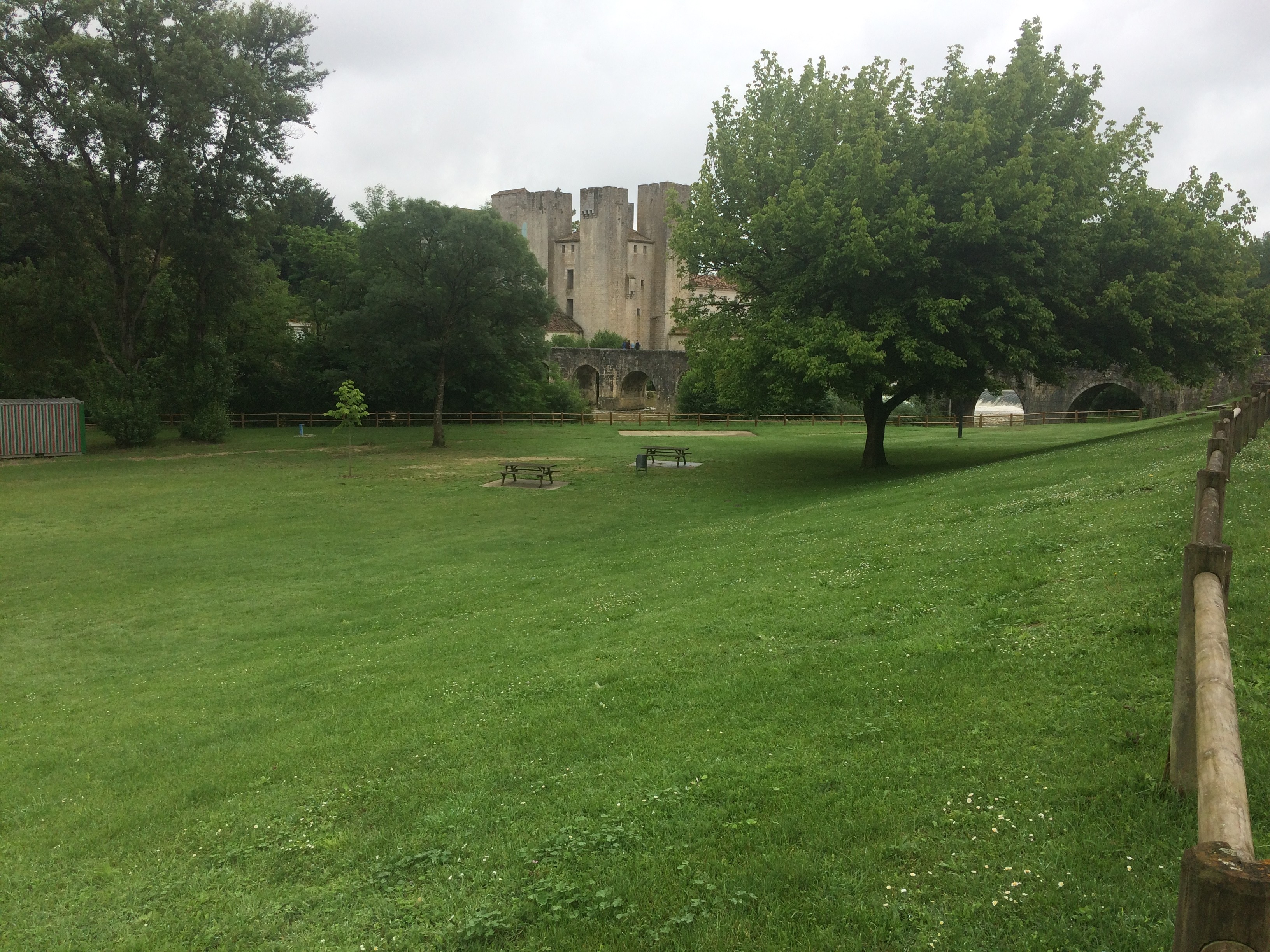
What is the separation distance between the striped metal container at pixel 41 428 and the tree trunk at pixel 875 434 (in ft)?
109

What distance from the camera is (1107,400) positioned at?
193ft

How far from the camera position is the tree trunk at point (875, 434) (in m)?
27.1

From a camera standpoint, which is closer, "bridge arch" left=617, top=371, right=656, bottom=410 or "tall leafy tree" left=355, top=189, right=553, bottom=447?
"tall leafy tree" left=355, top=189, right=553, bottom=447

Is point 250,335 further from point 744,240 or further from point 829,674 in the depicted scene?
point 829,674

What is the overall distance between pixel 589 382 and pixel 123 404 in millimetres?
35818

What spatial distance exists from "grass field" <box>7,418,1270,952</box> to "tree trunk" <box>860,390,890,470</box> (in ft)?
38.5

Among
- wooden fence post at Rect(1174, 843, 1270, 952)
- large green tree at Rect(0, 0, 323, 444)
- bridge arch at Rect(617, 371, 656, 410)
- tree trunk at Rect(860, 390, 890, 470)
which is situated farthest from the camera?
bridge arch at Rect(617, 371, 656, 410)

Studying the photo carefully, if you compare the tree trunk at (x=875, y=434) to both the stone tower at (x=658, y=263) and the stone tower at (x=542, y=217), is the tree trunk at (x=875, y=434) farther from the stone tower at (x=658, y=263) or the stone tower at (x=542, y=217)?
the stone tower at (x=542, y=217)

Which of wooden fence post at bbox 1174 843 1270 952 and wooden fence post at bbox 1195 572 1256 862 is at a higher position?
wooden fence post at bbox 1195 572 1256 862

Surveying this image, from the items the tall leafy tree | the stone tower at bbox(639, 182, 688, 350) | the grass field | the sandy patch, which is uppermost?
the stone tower at bbox(639, 182, 688, 350)

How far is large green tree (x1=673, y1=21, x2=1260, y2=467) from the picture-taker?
22422 mm

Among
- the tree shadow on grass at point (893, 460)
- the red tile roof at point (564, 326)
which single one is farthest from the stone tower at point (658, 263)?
the tree shadow on grass at point (893, 460)

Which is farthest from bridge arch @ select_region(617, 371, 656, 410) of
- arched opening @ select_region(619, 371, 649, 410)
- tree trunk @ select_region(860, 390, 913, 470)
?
tree trunk @ select_region(860, 390, 913, 470)

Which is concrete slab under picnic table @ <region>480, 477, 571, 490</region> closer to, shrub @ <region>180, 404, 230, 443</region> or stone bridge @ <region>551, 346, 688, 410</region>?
shrub @ <region>180, 404, 230, 443</region>
